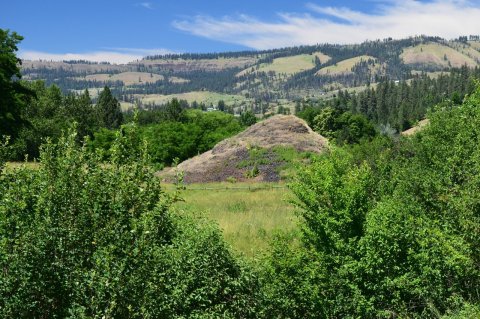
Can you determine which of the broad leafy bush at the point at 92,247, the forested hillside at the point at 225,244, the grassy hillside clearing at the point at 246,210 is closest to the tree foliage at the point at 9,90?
the grassy hillside clearing at the point at 246,210

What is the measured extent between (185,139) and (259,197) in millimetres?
44629

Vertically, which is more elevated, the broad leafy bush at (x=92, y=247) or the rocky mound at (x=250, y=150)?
the broad leafy bush at (x=92, y=247)

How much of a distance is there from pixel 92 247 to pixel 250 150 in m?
45.6

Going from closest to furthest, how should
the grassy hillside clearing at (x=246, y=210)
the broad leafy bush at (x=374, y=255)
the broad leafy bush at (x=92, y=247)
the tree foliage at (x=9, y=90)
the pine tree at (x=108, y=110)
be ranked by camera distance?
the broad leafy bush at (x=92, y=247)
the broad leafy bush at (x=374, y=255)
the grassy hillside clearing at (x=246, y=210)
the tree foliage at (x=9, y=90)
the pine tree at (x=108, y=110)

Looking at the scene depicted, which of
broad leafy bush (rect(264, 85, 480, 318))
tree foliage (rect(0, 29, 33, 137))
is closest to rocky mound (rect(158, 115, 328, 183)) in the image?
tree foliage (rect(0, 29, 33, 137))

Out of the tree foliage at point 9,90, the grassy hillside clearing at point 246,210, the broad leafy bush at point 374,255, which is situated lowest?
the grassy hillside clearing at point 246,210

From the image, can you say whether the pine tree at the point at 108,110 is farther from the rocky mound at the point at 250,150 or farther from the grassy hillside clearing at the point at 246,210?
the grassy hillside clearing at the point at 246,210

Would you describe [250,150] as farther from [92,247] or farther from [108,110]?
[108,110]

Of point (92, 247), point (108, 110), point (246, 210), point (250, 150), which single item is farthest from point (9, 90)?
point (108, 110)

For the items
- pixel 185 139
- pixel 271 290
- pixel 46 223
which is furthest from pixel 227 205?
pixel 185 139

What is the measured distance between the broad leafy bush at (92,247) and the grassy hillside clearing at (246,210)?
3.63 m

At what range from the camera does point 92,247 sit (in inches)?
392

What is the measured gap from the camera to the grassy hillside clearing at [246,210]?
20359 millimetres

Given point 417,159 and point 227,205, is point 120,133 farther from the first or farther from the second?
point 227,205
